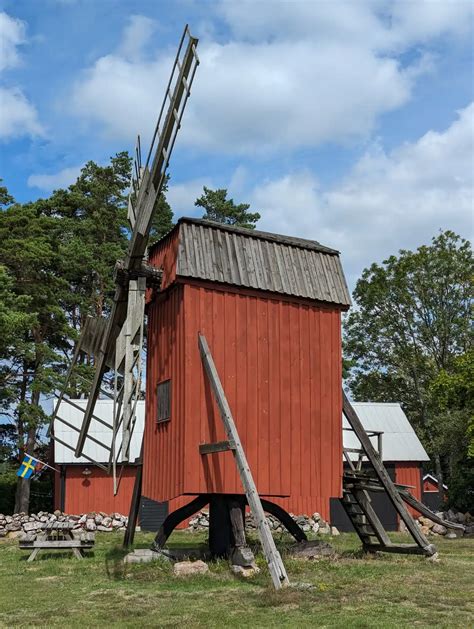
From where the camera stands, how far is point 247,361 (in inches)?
623

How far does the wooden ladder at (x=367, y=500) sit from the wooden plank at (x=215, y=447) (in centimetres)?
357

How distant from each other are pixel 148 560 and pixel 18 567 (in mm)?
3193

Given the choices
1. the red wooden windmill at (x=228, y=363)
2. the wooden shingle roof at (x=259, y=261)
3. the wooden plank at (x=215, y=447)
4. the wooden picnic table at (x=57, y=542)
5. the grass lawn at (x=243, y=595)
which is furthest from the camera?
the wooden picnic table at (x=57, y=542)

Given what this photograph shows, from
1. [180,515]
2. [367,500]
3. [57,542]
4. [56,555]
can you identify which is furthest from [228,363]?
[56,555]

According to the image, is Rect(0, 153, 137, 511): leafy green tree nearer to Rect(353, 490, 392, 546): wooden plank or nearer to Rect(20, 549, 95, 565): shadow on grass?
Rect(20, 549, 95, 565): shadow on grass

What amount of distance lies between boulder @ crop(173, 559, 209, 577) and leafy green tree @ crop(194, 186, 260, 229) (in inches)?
1573

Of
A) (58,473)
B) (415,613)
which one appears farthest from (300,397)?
(58,473)

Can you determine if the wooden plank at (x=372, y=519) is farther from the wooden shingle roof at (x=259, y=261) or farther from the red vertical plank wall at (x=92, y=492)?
the red vertical plank wall at (x=92, y=492)

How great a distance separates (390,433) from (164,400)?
20.1 metres

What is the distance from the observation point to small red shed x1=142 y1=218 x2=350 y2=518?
15.3m

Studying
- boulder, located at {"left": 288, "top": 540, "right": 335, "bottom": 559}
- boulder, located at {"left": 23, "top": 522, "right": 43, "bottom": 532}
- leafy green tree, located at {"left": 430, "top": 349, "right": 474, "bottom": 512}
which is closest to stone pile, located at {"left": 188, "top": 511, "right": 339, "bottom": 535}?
boulder, located at {"left": 23, "top": 522, "right": 43, "bottom": 532}

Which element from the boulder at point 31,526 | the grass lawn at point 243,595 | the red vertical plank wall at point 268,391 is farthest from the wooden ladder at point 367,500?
the boulder at point 31,526

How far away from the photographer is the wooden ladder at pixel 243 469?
12.0 metres

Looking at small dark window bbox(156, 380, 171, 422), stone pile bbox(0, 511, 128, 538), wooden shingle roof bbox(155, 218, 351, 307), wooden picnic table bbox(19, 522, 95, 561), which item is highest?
wooden shingle roof bbox(155, 218, 351, 307)
